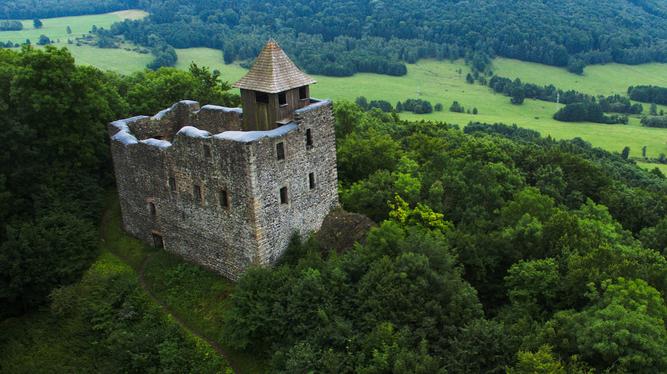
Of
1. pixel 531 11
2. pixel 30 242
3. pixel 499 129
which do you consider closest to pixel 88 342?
pixel 30 242

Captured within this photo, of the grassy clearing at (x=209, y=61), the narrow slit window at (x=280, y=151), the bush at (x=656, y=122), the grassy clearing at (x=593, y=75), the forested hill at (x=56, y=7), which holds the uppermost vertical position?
the forested hill at (x=56, y=7)

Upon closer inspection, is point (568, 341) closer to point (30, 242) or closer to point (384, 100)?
point (30, 242)

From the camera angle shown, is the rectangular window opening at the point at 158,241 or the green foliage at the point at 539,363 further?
the rectangular window opening at the point at 158,241

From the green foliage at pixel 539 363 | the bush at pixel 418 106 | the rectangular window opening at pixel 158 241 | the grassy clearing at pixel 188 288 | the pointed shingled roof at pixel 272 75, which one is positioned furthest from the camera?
the bush at pixel 418 106

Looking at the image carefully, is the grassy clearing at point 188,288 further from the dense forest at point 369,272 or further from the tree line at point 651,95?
the tree line at point 651,95

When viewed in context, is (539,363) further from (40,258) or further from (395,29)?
(395,29)

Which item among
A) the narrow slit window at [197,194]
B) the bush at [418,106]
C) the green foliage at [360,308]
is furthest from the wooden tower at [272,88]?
the bush at [418,106]

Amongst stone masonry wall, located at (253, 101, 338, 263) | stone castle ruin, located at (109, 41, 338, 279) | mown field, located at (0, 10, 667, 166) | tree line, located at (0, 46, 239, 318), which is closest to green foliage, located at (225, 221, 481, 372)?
stone masonry wall, located at (253, 101, 338, 263)

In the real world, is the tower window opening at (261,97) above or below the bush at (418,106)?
above

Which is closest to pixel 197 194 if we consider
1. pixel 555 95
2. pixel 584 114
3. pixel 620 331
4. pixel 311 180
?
pixel 311 180
